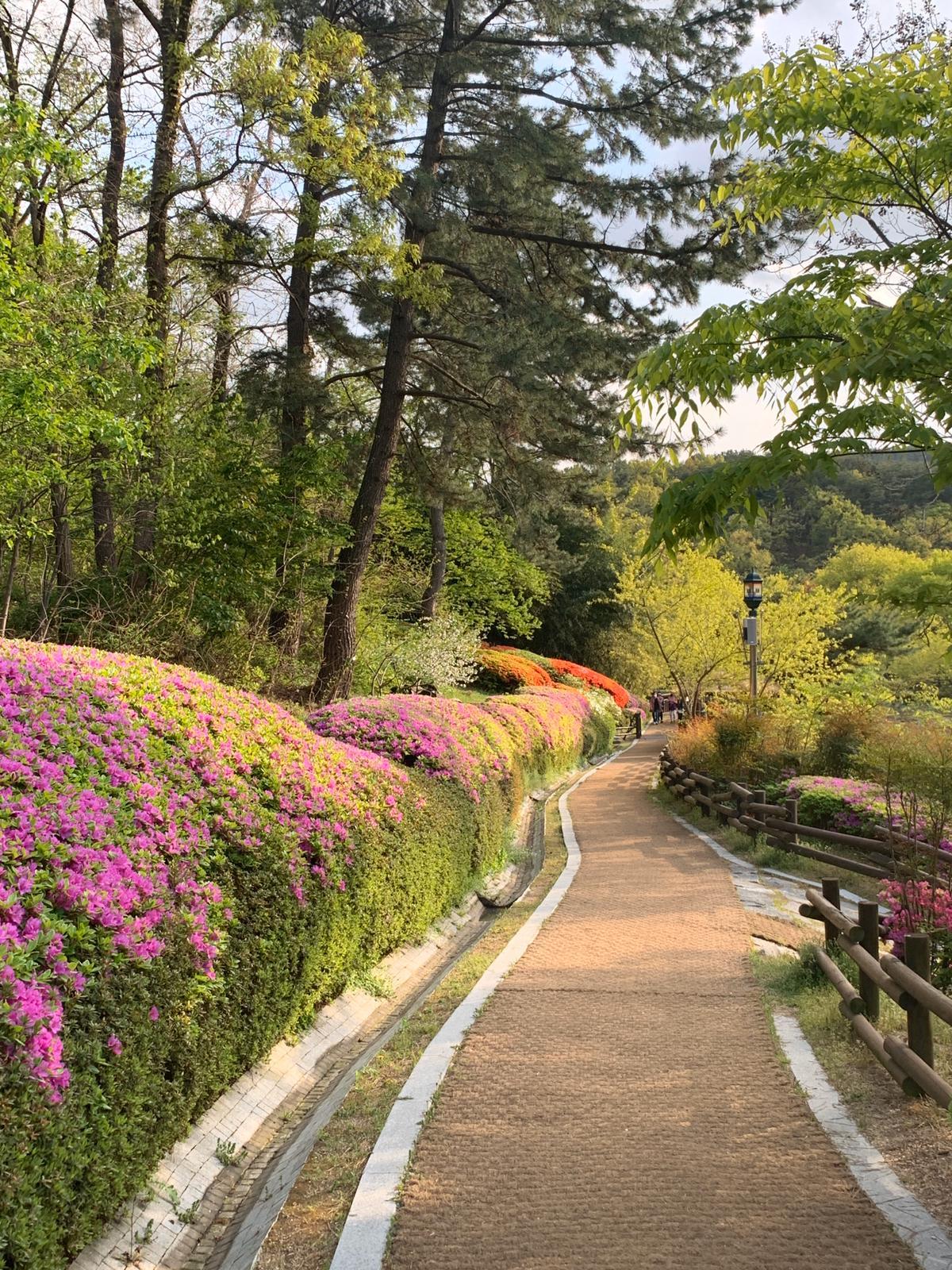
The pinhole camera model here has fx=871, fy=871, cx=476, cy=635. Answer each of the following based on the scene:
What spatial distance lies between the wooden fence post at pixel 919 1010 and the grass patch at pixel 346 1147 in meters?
2.58

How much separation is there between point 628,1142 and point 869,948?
2.20 m

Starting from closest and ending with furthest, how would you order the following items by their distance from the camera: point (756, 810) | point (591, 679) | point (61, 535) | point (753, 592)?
point (61, 535), point (756, 810), point (753, 592), point (591, 679)

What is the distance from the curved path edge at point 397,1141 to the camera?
3.13 metres

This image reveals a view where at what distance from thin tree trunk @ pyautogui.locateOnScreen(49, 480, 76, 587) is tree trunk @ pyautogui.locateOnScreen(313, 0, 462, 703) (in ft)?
13.4

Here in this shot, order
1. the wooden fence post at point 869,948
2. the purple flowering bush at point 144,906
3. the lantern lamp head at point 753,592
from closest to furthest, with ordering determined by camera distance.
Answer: the purple flowering bush at point 144,906 < the wooden fence post at point 869,948 < the lantern lamp head at point 753,592

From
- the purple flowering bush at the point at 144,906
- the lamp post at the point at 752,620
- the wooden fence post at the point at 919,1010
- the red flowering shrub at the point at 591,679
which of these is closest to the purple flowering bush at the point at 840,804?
the lamp post at the point at 752,620

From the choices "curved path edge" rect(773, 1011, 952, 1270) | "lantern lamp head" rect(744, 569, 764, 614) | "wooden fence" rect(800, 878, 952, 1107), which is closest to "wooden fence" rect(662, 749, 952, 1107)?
"wooden fence" rect(800, 878, 952, 1107)

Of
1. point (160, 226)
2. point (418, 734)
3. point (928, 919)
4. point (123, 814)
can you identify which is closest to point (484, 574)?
point (160, 226)

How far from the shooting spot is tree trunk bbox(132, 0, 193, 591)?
40.9ft

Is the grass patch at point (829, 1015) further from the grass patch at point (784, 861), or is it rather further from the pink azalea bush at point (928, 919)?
Answer: the grass patch at point (784, 861)

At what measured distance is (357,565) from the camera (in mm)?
14594

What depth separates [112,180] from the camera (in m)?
12.4

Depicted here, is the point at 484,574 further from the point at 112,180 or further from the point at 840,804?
the point at 840,804

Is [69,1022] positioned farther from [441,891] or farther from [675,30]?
[675,30]
